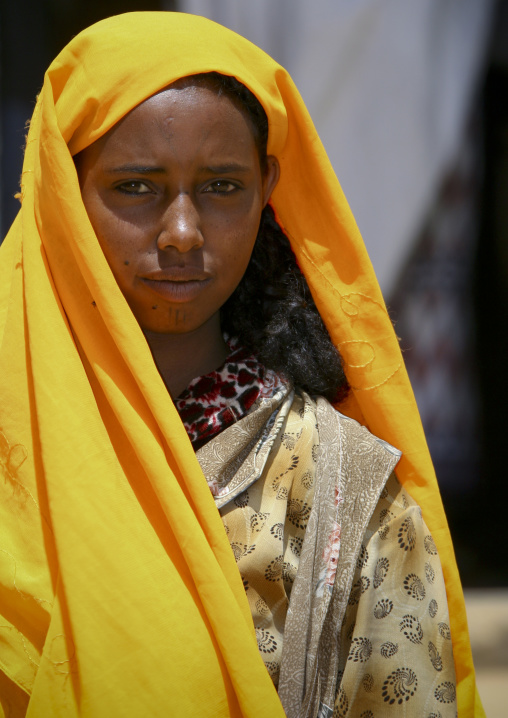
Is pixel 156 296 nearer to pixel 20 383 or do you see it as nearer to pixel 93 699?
pixel 20 383

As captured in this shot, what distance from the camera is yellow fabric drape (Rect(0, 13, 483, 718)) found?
1.12m

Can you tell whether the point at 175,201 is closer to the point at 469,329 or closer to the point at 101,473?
the point at 101,473

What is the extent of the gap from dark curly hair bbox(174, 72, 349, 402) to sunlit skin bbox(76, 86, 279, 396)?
0.13 m

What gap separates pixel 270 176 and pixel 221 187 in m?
0.20

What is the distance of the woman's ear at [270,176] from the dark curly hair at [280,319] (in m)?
0.03

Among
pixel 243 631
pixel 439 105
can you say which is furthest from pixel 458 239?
pixel 243 631

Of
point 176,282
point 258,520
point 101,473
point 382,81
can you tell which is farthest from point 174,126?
point 382,81

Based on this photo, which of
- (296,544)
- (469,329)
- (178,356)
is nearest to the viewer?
(296,544)

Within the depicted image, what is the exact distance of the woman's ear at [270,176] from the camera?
4.62 ft

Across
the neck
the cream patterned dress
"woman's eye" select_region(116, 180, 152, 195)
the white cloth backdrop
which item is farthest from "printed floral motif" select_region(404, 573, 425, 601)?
the white cloth backdrop

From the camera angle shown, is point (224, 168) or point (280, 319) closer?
point (224, 168)

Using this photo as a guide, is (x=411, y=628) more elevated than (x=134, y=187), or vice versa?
(x=134, y=187)

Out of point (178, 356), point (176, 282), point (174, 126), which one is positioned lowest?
point (178, 356)

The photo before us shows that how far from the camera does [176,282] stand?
1.23m
